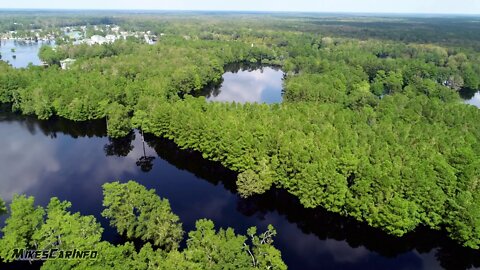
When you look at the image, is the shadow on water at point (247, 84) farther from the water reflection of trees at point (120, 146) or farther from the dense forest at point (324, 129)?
the water reflection of trees at point (120, 146)

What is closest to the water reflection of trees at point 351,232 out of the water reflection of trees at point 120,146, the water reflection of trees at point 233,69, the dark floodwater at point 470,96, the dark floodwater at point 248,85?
the water reflection of trees at point 120,146

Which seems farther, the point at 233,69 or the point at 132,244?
the point at 233,69

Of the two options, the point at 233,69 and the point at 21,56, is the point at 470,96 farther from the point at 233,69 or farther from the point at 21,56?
the point at 21,56

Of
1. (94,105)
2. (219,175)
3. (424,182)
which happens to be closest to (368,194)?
(424,182)

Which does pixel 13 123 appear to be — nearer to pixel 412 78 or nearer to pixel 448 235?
pixel 448 235

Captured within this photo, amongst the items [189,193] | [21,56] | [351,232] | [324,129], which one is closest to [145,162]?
[189,193]

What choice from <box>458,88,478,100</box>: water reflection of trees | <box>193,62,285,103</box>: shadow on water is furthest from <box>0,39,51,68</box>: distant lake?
<box>458,88,478,100</box>: water reflection of trees

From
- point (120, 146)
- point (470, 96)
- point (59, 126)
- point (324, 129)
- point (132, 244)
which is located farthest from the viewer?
point (470, 96)
